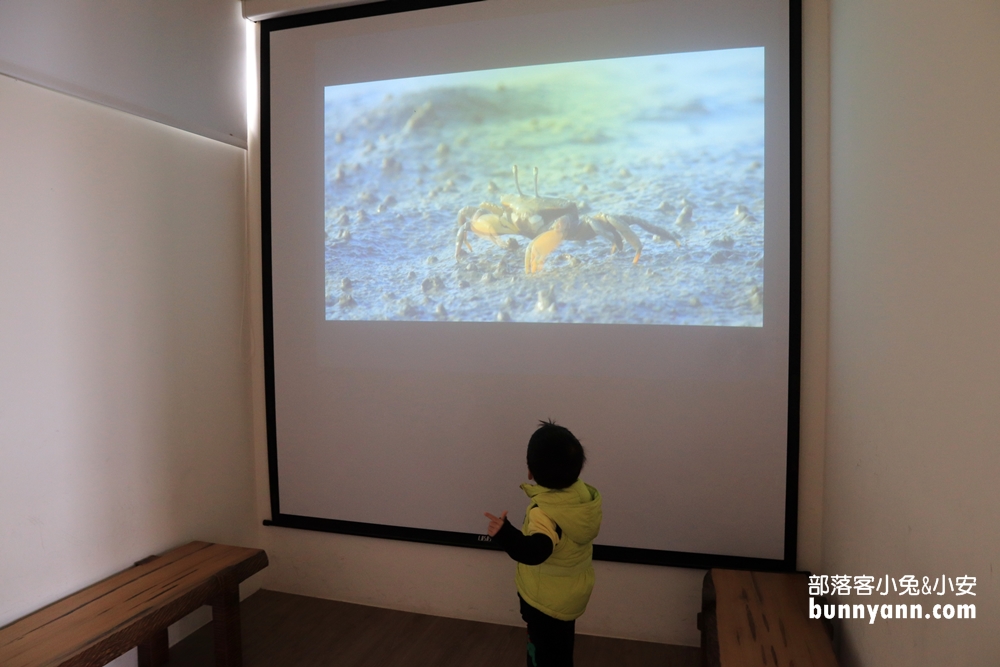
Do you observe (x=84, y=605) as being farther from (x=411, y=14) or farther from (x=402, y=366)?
(x=411, y=14)

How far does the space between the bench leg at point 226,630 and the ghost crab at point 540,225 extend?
1.64 metres

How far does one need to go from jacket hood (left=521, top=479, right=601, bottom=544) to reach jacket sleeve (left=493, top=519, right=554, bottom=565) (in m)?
0.10

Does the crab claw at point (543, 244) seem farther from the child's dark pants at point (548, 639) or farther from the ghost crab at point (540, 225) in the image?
the child's dark pants at point (548, 639)

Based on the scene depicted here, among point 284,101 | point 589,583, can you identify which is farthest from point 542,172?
point 589,583

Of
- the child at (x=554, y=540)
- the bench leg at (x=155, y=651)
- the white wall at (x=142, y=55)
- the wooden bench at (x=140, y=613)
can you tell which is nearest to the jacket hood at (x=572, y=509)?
the child at (x=554, y=540)

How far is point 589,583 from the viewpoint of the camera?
1.93m

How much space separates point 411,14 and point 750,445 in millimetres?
2319

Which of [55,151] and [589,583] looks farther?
[55,151]

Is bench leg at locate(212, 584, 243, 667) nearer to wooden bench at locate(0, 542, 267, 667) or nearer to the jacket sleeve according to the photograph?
wooden bench at locate(0, 542, 267, 667)

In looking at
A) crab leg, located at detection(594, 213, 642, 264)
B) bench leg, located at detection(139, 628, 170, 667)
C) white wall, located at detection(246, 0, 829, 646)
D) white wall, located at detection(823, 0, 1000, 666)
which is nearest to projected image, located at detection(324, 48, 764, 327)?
crab leg, located at detection(594, 213, 642, 264)

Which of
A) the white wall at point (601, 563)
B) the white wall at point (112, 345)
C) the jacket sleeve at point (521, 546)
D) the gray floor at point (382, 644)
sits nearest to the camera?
the jacket sleeve at point (521, 546)

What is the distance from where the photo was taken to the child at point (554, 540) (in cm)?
179

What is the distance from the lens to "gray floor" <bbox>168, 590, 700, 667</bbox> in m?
2.47

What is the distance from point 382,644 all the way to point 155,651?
87cm
